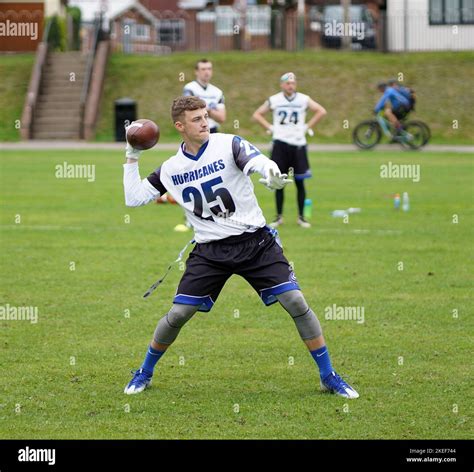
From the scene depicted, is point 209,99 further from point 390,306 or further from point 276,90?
point 276,90

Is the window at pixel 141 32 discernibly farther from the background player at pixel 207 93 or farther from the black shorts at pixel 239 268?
the black shorts at pixel 239 268

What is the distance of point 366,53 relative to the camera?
42062 millimetres

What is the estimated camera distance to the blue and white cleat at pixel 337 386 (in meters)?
7.53

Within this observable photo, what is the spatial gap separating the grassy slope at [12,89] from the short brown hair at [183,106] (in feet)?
97.7

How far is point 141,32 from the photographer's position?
56.4m

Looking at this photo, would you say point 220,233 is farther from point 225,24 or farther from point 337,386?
point 225,24

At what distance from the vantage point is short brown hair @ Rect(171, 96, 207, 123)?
7477 millimetres

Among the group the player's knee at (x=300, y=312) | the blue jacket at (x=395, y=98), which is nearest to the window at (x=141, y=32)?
the blue jacket at (x=395, y=98)

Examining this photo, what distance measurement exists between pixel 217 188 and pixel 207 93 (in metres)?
9.03

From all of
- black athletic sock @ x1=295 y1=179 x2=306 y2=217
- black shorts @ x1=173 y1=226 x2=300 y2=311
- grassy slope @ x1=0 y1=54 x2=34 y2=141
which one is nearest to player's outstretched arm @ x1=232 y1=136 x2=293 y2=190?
black shorts @ x1=173 y1=226 x2=300 y2=311

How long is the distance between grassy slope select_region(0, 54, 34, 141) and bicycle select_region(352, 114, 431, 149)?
11848mm

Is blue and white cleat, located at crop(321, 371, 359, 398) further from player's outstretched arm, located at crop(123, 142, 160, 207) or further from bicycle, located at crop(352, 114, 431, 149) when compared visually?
bicycle, located at crop(352, 114, 431, 149)
